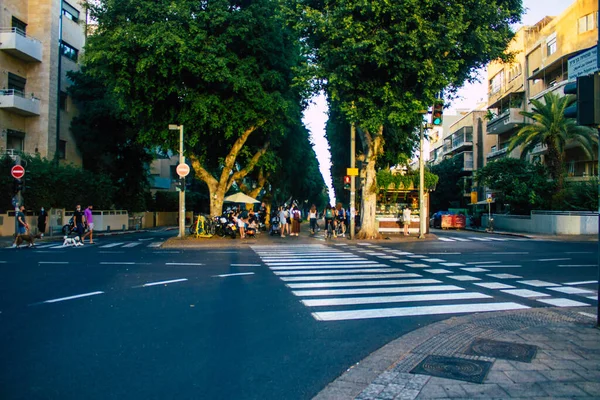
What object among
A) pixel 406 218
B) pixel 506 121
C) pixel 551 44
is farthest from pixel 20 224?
pixel 506 121

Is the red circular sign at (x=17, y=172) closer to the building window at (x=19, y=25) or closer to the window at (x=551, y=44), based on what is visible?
the building window at (x=19, y=25)

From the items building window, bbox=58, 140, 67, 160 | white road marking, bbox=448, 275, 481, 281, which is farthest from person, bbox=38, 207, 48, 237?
white road marking, bbox=448, 275, 481, 281

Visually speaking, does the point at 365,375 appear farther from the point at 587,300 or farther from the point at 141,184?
the point at 141,184

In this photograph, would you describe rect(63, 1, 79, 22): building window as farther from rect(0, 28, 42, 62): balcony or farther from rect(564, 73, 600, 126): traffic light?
rect(564, 73, 600, 126): traffic light

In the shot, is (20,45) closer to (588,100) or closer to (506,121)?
(588,100)

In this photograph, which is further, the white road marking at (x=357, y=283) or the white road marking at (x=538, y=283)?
the white road marking at (x=538, y=283)

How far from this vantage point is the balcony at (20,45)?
31.5 m

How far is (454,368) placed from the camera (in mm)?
4770

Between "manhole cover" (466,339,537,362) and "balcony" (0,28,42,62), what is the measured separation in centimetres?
3472

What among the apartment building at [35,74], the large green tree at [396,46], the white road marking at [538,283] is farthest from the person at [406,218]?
the apartment building at [35,74]

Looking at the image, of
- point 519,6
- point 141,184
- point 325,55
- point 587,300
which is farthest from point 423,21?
point 141,184

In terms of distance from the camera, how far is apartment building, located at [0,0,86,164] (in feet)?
106

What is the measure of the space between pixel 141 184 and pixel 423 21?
106 ft

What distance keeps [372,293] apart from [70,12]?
38.0 metres
